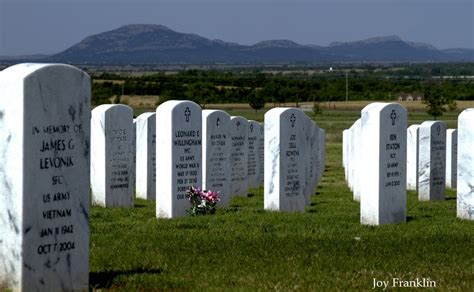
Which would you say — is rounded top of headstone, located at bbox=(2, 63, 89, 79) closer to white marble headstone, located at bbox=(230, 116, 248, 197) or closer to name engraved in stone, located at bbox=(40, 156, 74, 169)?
name engraved in stone, located at bbox=(40, 156, 74, 169)

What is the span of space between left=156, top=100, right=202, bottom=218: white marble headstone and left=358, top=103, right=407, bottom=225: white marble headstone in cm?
280

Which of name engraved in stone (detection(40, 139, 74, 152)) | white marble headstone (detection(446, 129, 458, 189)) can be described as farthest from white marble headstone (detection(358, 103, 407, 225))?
white marble headstone (detection(446, 129, 458, 189))

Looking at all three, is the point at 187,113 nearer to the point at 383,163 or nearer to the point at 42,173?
the point at 383,163

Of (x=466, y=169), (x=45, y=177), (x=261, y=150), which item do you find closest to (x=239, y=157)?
(x=261, y=150)

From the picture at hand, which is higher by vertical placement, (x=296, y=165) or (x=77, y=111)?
(x=77, y=111)

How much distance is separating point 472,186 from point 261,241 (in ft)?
17.1

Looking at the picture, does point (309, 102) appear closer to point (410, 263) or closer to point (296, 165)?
point (296, 165)

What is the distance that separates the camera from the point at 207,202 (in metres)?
17.6

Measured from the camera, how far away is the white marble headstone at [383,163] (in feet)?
53.9

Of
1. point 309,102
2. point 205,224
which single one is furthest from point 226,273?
point 309,102

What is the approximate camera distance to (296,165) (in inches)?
760

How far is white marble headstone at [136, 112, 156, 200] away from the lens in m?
21.8

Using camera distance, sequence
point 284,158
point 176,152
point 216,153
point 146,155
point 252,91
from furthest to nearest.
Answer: point 252,91 → point 146,155 → point 216,153 → point 284,158 → point 176,152

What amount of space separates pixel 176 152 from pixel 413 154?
821 centimetres
